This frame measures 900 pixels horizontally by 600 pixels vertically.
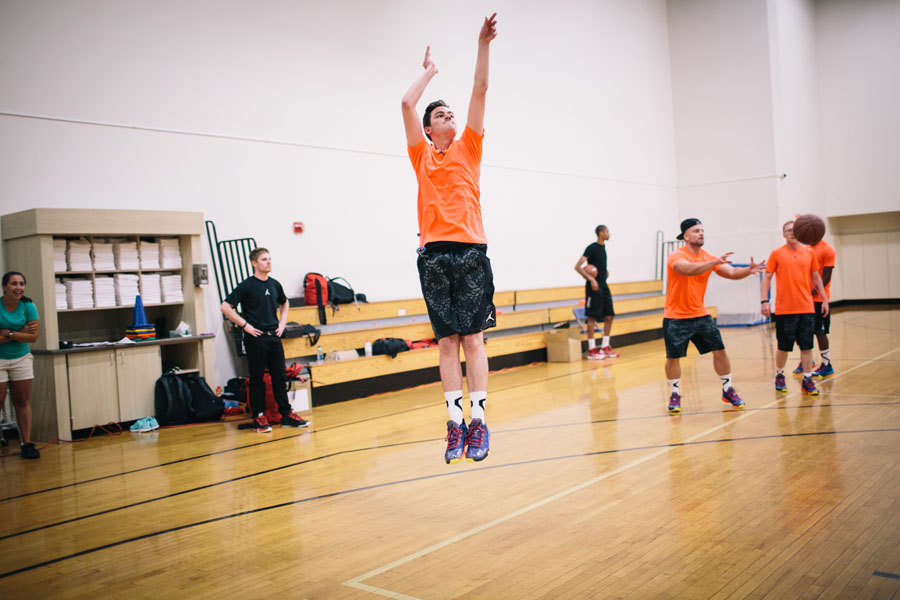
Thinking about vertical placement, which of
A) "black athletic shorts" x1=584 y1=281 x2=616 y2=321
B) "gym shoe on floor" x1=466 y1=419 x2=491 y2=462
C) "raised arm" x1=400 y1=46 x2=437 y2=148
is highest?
"raised arm" x1=400 y1=46 x2=437 y2=148

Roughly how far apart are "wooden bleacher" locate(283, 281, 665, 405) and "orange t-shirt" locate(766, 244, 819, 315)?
398cm

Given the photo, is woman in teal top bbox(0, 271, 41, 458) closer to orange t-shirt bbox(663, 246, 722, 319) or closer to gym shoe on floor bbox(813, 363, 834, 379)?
orange t-shirt bbox(663, 246, 722, 319)

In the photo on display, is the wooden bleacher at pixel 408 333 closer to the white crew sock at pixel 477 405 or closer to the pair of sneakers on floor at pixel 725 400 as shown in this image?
the pair of sneakers on floor at pixel 725 400

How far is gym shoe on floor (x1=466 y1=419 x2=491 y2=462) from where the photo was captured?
289 cm

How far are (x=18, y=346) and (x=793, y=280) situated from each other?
20.9 ft

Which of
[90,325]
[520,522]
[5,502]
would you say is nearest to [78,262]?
[90,325]

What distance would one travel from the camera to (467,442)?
298 centimetres

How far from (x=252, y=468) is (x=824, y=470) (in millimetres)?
3580

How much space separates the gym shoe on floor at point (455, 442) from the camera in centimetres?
293

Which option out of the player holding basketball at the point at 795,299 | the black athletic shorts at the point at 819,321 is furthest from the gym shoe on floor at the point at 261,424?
the black athletic shorts at the point at 819,321

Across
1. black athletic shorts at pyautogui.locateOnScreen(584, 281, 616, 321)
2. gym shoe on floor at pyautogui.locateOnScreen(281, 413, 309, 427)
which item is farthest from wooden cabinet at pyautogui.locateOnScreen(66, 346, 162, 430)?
black athletic shorts at pyautogui.locateOnScreen(584, 281, 616, 321)

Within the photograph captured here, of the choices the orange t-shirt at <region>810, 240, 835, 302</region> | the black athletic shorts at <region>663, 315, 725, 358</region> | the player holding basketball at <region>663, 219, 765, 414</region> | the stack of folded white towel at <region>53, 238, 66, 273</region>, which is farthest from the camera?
the orange t-shirt at <region>810, 240, 835, 302</region>

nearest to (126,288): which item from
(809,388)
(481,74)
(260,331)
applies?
(260,331)

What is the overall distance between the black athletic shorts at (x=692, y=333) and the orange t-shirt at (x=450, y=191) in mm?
3036
